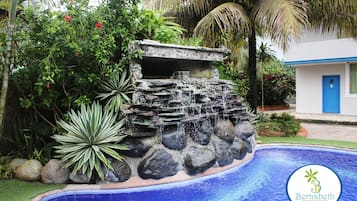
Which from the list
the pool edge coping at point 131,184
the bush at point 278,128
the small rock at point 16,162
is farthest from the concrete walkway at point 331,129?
the small rock at point 16,162

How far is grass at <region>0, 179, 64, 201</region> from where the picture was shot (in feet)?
19.1

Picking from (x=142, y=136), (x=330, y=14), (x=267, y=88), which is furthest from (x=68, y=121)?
(x=267, y=88)

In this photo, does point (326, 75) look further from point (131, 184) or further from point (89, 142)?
point (89, 142)

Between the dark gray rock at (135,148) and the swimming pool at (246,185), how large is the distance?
0.74m

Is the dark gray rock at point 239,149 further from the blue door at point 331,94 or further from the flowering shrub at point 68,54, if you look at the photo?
the blue door at point 331,94

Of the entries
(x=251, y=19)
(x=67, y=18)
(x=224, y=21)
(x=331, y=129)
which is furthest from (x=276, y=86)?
(x=67, y=18)

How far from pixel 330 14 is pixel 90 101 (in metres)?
9.67

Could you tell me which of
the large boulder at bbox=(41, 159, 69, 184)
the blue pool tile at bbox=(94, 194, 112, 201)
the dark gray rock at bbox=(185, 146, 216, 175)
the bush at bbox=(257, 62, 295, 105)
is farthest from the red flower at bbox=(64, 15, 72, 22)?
the bush at bbox=(257, 62, 295, 105)

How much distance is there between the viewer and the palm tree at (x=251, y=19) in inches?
405

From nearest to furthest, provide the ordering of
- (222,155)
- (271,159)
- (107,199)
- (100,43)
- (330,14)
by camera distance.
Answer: (107,199) < (100,43) < (222,155) < (271,159) < (330,14)

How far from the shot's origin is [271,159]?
9297mm

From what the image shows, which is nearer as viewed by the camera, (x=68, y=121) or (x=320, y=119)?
(x=68, y=121)

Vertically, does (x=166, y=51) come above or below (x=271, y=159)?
above

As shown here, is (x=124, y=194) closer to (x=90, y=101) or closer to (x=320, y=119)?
(x=90, y=101)
